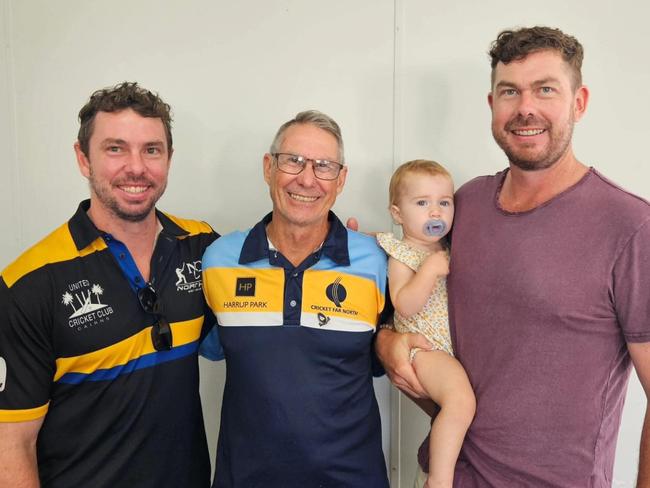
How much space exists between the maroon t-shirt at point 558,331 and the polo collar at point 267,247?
0.44 m

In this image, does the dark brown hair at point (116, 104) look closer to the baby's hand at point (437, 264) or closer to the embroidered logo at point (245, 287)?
the embroidered logo at point (245, 287)

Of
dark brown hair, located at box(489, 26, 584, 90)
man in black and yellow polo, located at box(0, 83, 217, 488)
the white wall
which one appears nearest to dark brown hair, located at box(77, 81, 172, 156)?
man in black and yellow polo, located at box(0, 83, 217, 488)

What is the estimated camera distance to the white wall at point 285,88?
1944mm

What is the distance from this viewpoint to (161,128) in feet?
5.12

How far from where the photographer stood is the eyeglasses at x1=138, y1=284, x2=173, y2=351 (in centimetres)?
146

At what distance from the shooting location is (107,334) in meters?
1.39

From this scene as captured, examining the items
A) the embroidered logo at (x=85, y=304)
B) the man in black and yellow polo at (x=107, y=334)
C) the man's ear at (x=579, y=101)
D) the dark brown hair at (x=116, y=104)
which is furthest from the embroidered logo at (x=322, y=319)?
the man's ear at (x=579, y=101)

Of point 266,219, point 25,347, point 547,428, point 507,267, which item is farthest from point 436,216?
point 25,347

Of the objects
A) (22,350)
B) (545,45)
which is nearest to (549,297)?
(545,45)

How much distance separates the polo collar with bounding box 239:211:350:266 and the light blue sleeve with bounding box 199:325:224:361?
374 millimetres

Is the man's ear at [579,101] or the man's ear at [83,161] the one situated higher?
the man's ear at [579,101]

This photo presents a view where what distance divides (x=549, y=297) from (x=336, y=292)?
24.8 inches

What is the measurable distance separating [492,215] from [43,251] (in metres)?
1.39

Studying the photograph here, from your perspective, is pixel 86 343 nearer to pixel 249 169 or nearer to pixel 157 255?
pixel 157 255
